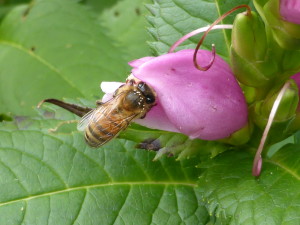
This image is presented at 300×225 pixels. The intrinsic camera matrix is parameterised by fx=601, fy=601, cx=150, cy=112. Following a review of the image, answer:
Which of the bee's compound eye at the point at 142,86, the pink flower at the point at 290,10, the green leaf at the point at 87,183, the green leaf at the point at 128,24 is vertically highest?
the pink flower at the point at 290,10

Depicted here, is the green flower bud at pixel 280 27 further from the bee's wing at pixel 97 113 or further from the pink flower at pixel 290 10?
the bee's wing at pixel 97 113

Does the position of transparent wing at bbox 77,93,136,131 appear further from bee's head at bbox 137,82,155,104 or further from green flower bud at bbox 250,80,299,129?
green flower bud at bbox 250,80,299,129

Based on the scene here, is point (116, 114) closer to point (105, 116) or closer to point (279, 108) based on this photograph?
point (105, 116)

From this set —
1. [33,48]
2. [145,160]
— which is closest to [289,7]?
[145,160]

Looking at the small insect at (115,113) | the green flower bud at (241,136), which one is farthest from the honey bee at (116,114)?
A: the green flower bud at (241,136)

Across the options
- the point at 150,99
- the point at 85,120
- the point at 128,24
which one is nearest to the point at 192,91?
the point at 150,99

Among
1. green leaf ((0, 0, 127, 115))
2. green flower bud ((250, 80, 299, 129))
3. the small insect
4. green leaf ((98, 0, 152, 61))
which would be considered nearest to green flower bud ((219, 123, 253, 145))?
green flower bud ((250, 80, 299, 129))
